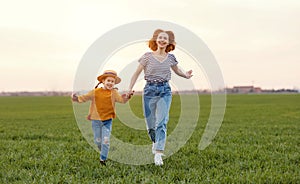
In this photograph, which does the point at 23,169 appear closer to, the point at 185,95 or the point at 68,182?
the point at 68,182

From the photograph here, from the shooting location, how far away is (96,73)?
6.07 metres

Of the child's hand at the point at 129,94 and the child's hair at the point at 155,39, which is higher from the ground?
the child's hair at the point at 155,39

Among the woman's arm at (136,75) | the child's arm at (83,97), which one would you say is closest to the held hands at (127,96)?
the woman's arm at (136,75)

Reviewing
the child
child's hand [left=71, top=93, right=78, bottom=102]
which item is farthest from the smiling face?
child's hand [left=71, top=93, right=78, bottom=102]

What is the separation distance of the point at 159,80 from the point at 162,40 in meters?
0.74

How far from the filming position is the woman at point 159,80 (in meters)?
6.40

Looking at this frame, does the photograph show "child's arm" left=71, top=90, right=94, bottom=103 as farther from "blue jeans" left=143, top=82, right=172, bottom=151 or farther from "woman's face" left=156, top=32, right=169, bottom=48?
"woman's face" left=156, top=32, right=169, bottom=48

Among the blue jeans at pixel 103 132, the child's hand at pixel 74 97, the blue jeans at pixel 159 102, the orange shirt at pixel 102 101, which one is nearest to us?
the child's hand at pixel 74 97

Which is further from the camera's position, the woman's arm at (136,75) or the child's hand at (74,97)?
the woman's arm at (136,75)

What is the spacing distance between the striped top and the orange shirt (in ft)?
2.40

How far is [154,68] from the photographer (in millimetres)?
6391

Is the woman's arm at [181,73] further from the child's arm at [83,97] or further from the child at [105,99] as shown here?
the child's arm at [83,97]

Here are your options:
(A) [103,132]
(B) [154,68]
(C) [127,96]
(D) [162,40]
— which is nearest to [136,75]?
(B) [154,68]

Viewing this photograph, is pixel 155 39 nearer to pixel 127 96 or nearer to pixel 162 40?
pixel 162 40
